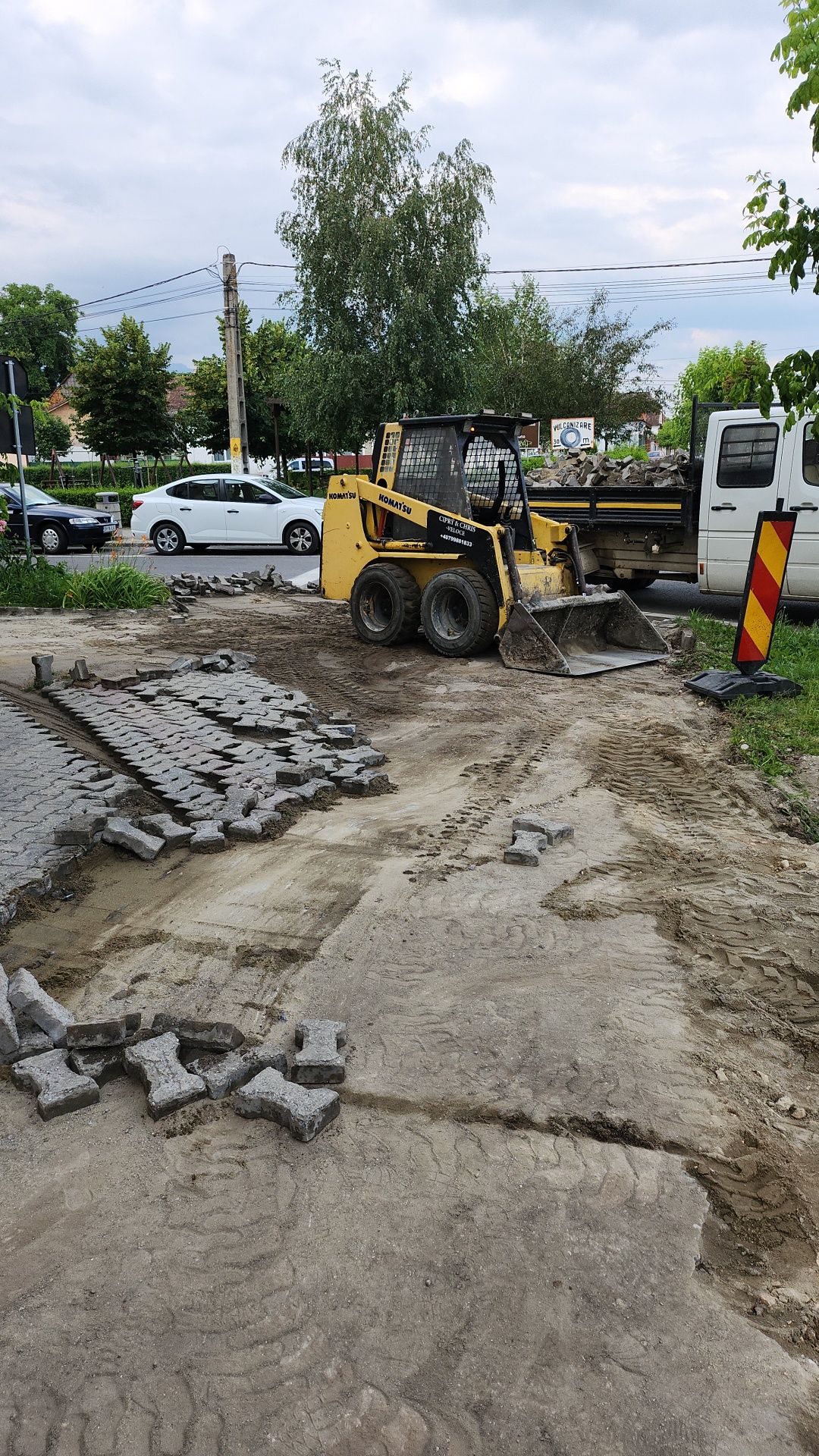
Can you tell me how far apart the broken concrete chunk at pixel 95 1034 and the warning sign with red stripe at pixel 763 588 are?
19.9 feet

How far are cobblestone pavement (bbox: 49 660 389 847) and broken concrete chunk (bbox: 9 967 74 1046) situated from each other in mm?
1732

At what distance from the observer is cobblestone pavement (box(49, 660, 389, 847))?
565 centimetres

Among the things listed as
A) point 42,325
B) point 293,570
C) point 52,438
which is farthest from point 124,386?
point 42,325

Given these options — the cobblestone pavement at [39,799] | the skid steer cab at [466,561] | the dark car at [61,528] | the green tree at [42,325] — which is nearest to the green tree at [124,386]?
the dark car at [61,528]

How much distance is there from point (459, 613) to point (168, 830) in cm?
534

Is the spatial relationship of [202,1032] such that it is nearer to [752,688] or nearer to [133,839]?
[133,839]

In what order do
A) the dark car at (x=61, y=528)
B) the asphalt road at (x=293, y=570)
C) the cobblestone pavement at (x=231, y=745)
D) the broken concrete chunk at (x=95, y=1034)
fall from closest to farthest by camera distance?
the broken concrete chunk at (x=95, y=1034) → the cobblestone pavement at (x=231, y=745) → the asphalt road at (x=293, y=570) → the dark car at (x=61, y=528)

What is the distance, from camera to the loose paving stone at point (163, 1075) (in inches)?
120

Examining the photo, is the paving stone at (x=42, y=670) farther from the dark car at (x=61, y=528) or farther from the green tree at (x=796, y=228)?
the dark car at (x=61, y=528)

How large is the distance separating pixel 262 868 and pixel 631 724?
3652 millimetres

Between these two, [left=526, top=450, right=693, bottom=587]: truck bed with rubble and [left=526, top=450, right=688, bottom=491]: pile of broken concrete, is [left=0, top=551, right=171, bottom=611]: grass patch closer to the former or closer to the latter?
[left=526, top=450, right=693, bottom=587]: truck bed with rubble

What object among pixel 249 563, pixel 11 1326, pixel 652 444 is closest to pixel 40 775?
pixel 11 1326

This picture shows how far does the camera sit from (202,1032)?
334 cm

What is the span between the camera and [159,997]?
3666 millimetres
